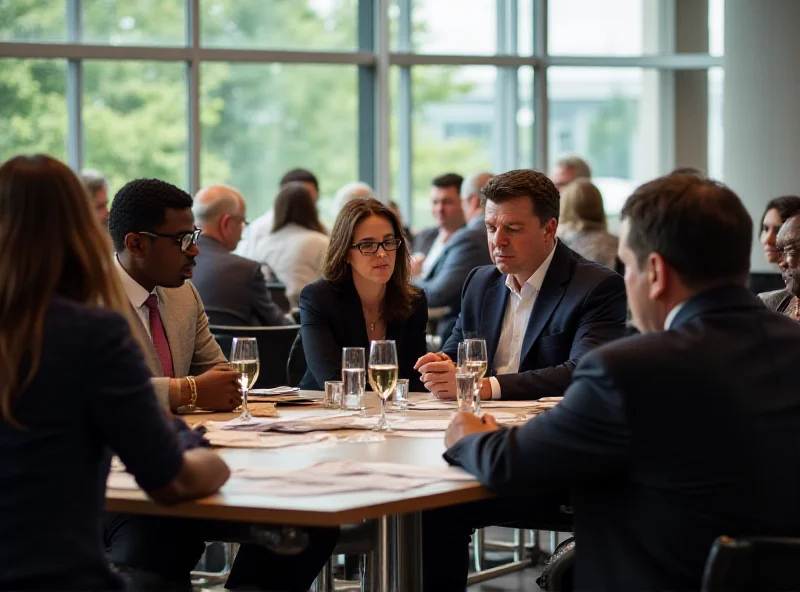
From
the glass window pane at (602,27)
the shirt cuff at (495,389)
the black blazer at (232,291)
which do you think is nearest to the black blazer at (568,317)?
the shirt cuff at (495,389)

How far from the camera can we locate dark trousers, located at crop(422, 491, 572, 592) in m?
3.28

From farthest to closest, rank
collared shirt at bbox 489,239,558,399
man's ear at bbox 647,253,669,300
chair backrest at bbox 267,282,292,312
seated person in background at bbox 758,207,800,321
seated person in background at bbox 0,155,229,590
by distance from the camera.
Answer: chair backrest at bbox 267,282,292,312
seated person in background at bbox 758,207,800,321
collared shirt at bbox 489,239,558,399
man's ear at bbox 647,253,669,300
seated person in background at bbox 0,155,229,590

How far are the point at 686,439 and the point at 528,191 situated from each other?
193cm

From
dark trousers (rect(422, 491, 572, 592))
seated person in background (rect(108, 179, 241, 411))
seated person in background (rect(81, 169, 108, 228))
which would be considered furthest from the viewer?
seated person in background (rect(81, 169, 108, 228))

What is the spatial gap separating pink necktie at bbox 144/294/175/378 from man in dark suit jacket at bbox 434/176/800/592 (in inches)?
62.5

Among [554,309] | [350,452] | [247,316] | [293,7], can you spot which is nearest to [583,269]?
[554,309]

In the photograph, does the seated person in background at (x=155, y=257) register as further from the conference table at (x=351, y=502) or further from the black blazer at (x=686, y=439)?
the black blazer at (x=686, y=439)

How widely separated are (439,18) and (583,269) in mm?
7038

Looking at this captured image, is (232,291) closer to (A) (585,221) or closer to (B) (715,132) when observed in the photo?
(A) (585,221)

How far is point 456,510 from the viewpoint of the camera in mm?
3287

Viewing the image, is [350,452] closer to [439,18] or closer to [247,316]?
[247,316]

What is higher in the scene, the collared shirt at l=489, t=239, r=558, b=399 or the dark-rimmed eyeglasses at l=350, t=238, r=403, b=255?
the dark-rimmed eyeglasses at l=350, t=238, r=403, b=255

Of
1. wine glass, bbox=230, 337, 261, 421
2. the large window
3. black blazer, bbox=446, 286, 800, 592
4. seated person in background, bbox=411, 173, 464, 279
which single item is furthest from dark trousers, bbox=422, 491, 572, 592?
the large window

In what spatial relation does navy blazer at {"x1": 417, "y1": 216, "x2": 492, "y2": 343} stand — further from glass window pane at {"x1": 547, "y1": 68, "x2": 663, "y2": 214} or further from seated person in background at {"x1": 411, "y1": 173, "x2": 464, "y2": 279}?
glass window pane at {"x1": 547, "y1": 68, "x2": 663, "y2": 214}
